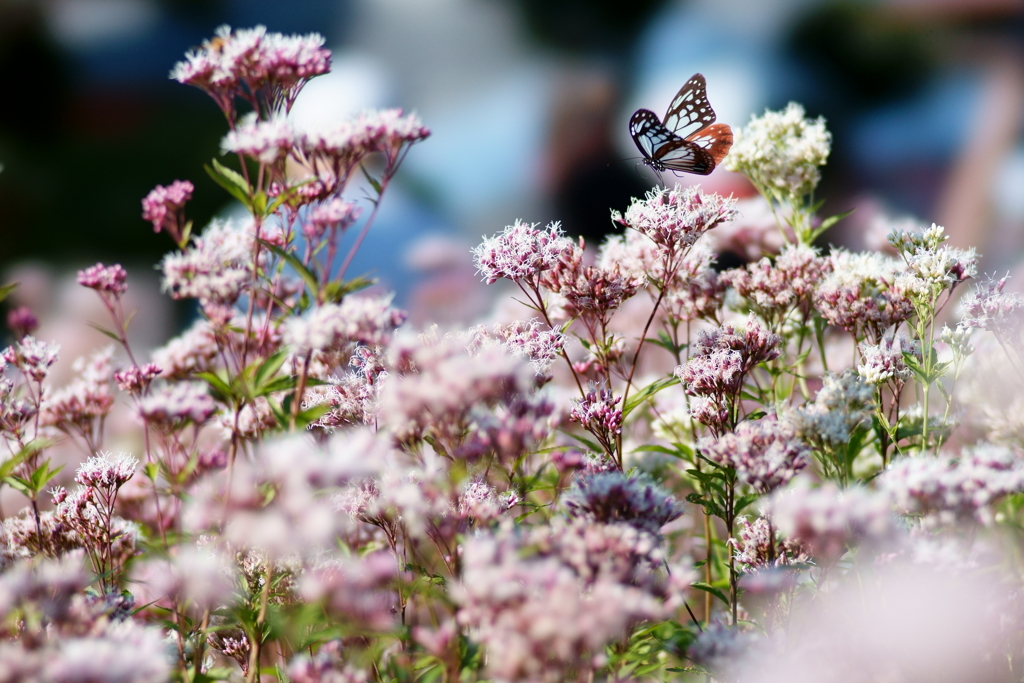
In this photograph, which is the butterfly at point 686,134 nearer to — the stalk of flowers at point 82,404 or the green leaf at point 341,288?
the green leaf at point 341,288

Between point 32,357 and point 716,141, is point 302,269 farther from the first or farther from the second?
point 716,141

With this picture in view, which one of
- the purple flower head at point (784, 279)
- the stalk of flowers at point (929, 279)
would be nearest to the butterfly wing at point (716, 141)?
the purple flower head at point (784, 279)

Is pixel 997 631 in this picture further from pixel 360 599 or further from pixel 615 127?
pixel 615 127

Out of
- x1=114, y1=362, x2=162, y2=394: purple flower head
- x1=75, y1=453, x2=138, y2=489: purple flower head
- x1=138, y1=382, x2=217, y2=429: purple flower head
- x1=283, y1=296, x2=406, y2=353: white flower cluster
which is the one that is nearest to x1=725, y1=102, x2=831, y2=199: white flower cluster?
x1=283, y1=296, x2=406, y2=353: white flower cluster

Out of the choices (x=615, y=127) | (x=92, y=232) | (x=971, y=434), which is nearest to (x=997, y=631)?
(x=971, y=434)

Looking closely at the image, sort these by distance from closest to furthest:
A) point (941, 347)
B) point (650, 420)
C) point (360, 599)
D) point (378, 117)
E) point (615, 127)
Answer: point (360, 599)
point (378, 117)
point (941, 347)
point (650, 420)
point (615, 127)

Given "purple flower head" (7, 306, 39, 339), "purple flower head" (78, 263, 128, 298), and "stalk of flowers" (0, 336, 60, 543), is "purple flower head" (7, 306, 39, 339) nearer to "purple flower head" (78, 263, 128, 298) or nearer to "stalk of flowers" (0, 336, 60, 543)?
"stalk of flowers" (0, 336, 60, 543)
